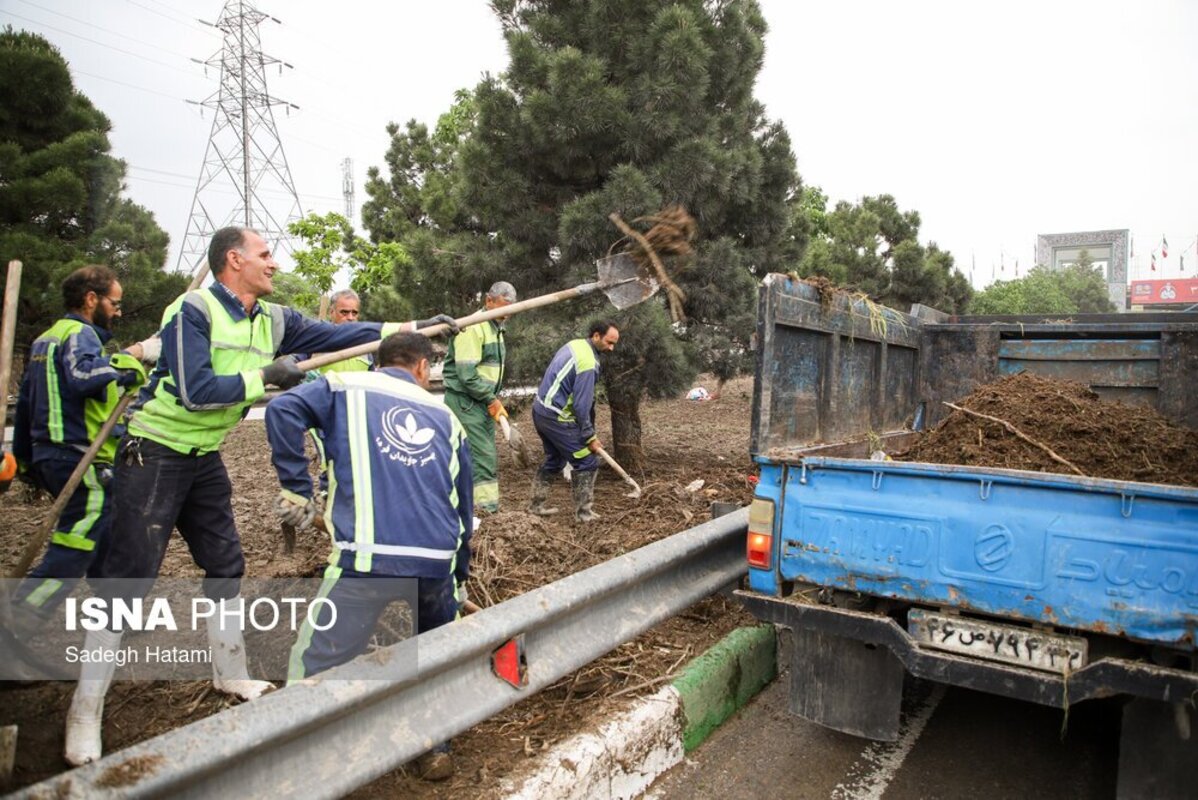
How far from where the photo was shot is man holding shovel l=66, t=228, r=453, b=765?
9.48ft

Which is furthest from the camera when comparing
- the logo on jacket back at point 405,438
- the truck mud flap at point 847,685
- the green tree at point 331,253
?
the green tree at point 331,253

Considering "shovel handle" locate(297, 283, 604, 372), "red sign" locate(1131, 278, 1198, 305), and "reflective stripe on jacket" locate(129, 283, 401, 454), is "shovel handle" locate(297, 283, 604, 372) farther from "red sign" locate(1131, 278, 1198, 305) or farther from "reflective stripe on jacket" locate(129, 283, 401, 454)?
"red sign" locate(1131, 278, 1198, 305)

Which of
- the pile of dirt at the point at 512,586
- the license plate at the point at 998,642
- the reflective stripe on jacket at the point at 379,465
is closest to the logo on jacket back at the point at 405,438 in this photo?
the reflective stripe on jacket at the point at 379,465

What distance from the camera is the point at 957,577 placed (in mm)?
2859

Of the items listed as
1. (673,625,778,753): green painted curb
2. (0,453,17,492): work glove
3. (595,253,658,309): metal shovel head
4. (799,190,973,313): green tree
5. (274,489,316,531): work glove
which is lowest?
(673,625,778,753): green painted curb

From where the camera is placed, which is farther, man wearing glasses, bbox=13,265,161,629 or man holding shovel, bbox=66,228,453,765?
man wearing glasses, bbox=13,265,161,629

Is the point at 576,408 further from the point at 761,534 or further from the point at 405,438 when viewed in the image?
the point at 405,438

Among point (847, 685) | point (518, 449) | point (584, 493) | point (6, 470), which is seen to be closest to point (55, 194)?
point (518, 449)

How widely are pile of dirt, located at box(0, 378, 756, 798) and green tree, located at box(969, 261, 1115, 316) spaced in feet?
80.3

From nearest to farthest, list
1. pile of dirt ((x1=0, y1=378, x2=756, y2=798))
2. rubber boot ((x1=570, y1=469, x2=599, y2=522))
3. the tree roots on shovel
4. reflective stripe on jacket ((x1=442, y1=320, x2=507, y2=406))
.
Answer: pile of dirt ((x1=0, y1=378, x2=756, y2=798)) < the tree roots on shovel < reflective stripe on jacket ((x1=442, y1=320, x2=507, y2=406)) < rubber boot ((x1=570, y1=469, x2=599, y2=522))

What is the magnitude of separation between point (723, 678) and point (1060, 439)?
181 centimetres

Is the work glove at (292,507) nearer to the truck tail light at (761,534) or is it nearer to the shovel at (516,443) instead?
the truck tail light at (761,534)

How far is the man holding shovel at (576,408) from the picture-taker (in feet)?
19.0

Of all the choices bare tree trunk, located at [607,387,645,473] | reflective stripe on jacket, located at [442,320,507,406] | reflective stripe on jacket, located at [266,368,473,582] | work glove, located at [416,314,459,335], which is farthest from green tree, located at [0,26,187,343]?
reflective stripe on jacket, located at [266,368,473,582]
